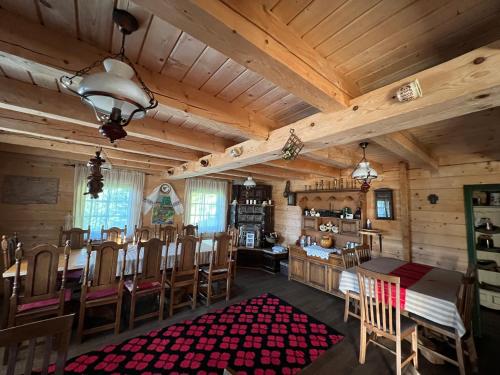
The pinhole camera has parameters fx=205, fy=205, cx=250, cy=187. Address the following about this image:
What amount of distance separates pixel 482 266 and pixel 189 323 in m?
4.13

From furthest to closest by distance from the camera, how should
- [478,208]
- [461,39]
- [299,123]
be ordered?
[478,208], [299,123], [461,39]

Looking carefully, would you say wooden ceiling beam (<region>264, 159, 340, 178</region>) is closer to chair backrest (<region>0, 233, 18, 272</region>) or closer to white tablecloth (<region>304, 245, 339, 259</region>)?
white tablecloth (<region>304, 245, 339, 259</region>)

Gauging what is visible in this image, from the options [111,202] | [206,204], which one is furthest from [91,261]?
[206,204]

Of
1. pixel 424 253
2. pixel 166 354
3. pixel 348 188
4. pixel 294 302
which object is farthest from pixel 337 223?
pixel 166 354

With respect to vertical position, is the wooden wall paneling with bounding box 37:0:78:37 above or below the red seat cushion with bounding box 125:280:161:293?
above

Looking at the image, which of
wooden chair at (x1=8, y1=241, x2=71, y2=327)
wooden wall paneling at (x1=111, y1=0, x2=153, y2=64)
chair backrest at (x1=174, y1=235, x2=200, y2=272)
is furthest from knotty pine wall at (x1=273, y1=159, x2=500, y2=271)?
wooden chair at (x1=8, y1=241, x2=71, y2=327)

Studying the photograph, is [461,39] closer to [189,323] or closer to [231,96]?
[231,96]

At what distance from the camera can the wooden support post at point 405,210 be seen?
10.6 ft

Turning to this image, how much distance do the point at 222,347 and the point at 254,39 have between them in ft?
8.67

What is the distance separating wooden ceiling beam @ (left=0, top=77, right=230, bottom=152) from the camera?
1.42m

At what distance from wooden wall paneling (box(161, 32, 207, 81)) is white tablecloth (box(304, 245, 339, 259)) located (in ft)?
11.3

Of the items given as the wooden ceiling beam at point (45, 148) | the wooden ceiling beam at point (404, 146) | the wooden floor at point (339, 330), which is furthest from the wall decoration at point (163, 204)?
the wooden ceiling beam at point (404, 146)

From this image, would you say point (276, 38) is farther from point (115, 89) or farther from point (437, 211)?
point (437, 211)

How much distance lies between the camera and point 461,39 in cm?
102
